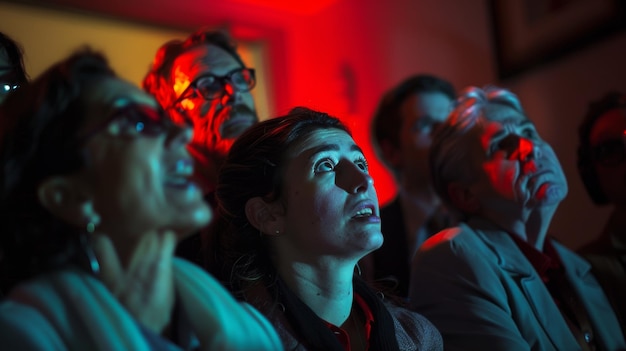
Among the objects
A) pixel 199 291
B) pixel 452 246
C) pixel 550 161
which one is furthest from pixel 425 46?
pixel 199 291

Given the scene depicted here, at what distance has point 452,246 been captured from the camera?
1298 millimetres

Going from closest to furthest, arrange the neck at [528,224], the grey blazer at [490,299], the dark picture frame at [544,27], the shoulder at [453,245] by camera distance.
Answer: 1. the grey blazer at [490,299]
2. the shoulder at [453,245]
3. the neck at [528,224]
4. the dark picture frame at [544,27]

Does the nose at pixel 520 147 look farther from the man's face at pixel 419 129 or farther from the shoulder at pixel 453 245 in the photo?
the man's face at pixel 419 129

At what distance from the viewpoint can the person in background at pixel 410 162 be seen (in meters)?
1.80

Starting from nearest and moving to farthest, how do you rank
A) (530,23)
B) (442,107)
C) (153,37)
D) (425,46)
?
(442,107), (530,23), (425,46), (153,37)

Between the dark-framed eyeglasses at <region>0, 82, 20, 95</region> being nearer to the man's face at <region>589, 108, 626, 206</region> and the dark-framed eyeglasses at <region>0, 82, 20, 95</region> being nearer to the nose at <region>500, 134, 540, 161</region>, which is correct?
the nose at <region>500, 134, 540, 161</region>

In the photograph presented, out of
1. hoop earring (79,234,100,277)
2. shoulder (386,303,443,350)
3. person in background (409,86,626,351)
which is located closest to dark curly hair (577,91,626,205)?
person in background (409,86,626,351)

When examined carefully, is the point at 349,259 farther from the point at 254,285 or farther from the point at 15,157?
the point at 15,157

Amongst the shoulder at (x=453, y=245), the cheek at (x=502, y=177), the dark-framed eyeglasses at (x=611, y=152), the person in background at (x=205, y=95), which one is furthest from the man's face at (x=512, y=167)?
the person in background at (x=205, y=95)

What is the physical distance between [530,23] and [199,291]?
1906mm

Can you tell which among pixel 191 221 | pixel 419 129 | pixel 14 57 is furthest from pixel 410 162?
pixel 191 221

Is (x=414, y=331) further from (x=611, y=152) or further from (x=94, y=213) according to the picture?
(x=611, y=152)

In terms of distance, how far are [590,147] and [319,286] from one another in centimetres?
103

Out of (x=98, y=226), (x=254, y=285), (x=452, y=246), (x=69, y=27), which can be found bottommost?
(x=452, y=246)
